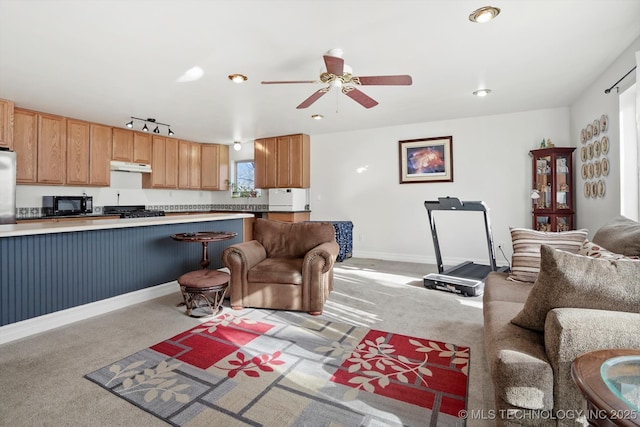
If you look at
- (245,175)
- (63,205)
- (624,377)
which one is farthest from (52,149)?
(624,377)

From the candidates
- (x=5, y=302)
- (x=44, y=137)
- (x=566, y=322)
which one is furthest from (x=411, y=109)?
(x=44, y=137)

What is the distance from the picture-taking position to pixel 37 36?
8.70 feet

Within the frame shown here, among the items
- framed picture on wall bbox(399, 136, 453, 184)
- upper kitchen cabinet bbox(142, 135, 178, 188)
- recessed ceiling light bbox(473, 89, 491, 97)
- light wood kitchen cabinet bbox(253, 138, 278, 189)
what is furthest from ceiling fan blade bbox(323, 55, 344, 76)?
upper kitchen cabinet bbox(142, 135, 178, 188)

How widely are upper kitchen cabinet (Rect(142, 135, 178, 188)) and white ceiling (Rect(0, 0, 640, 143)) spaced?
1.80 meters

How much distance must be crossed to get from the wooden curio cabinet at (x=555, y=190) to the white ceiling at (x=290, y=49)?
0.77 metres

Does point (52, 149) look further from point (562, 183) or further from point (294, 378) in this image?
point (562, 183)

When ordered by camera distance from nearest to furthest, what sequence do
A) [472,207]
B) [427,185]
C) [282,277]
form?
1. [282,277]
2. [472,207]
3. [427,185]

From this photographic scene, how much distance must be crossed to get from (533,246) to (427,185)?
330cm

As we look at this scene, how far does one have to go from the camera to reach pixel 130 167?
6.04 m

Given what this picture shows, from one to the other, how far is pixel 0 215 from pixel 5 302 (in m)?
2.48

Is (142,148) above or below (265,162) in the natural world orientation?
above

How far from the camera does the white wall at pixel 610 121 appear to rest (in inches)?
122

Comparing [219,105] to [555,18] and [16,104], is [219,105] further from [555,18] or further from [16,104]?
[555,18]

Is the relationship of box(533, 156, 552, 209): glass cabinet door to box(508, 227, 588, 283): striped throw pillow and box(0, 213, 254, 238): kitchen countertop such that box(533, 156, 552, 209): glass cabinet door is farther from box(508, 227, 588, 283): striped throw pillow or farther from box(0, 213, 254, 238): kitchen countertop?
box(0, 213, 254, 238): kitchen countertop
